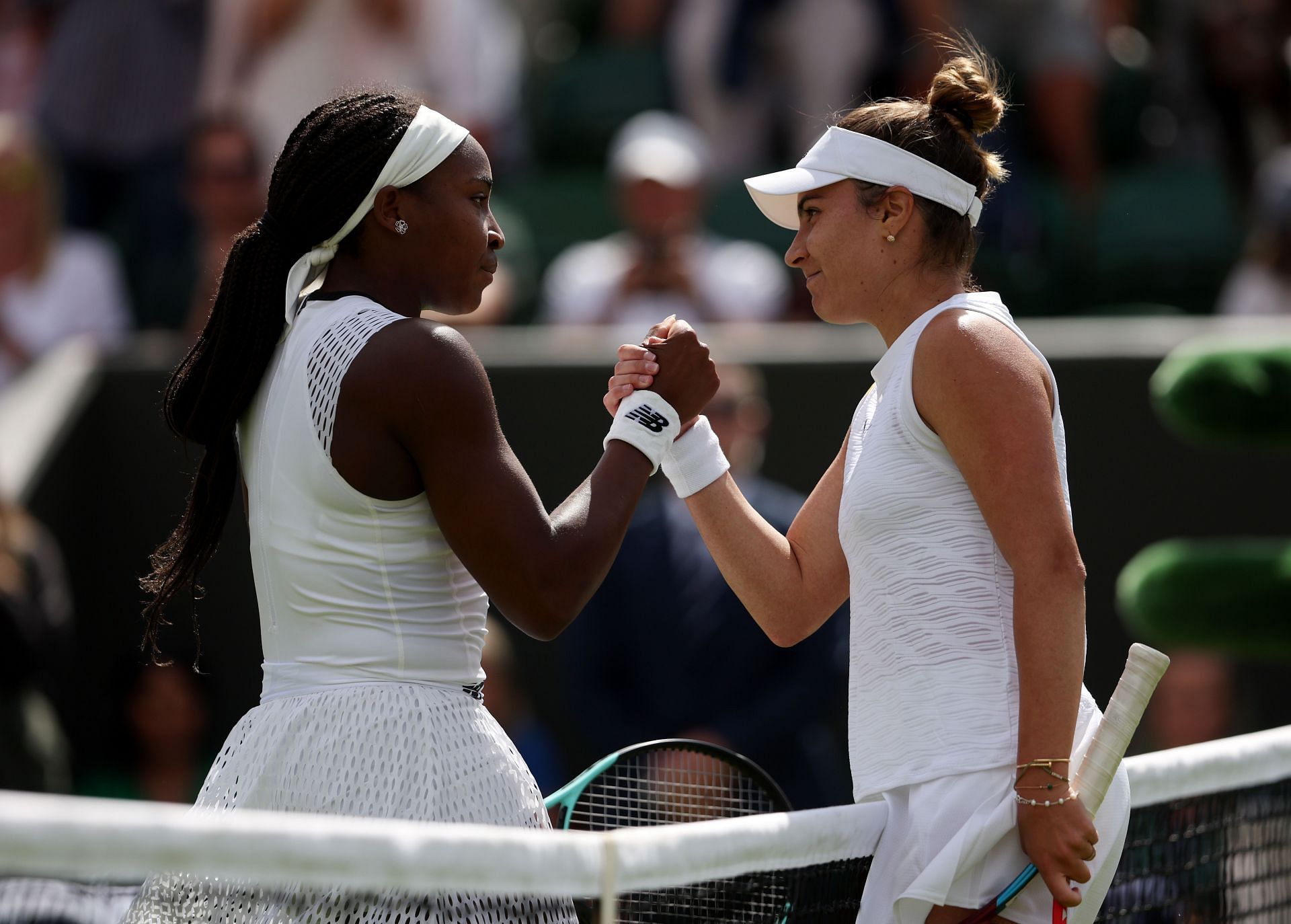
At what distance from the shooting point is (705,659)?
5.61 meters

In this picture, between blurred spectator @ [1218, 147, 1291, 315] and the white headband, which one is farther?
blurred spectator @ [1218, 147, 1291, 315]

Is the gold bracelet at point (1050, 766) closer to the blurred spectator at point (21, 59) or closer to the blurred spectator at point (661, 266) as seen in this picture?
the blurred spectator at point (661, 266)

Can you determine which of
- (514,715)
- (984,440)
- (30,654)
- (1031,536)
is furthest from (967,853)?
(30,654)

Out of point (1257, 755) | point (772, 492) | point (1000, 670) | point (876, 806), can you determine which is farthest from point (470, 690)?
point (772, 492)

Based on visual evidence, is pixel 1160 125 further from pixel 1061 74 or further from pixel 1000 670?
pixel 1000 670

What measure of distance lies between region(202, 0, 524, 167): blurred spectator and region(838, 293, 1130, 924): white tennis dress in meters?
5.48

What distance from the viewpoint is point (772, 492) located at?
224 inches

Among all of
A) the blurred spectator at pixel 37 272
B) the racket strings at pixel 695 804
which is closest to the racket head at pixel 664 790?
the racket strings at pixel 695 804

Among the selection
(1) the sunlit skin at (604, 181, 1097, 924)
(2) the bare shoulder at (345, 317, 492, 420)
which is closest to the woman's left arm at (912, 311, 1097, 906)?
(1) the sunlit skin at (604, 181, 1097, 924)

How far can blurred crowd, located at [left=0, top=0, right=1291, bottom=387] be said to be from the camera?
7258mm

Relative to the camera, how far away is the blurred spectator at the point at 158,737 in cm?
629

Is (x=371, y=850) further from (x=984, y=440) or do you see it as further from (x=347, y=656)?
(x=984, y=440)

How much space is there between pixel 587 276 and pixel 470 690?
4744 mm

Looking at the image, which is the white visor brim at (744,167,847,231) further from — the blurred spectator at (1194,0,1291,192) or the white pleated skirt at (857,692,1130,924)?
the blurred spectator at (1194,0,1291,192)
